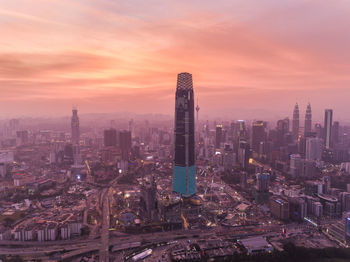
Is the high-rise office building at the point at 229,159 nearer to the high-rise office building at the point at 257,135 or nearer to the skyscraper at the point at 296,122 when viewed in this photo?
the high-rise office building at the point at 257,135

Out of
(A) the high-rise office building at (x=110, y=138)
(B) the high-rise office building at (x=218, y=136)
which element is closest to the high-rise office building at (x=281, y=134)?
(B) the high-rise office building at (x=218, y=136)

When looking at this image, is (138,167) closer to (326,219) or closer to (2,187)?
(2,187)

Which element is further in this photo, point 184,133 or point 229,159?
point 229,159

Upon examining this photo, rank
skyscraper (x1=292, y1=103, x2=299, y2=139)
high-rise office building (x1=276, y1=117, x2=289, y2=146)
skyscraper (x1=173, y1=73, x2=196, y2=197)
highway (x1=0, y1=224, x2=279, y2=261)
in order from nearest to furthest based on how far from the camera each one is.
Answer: highway (x1=0, y1=224, x2=279, y2=261) → skyscraper (x1=173, y1=73, x2=196, y2=197) → high-rise office building (x1=276, y1=117, x2=289, y2=146) → skyscraper (x1=292, y1=103, x2=299, y2=139)

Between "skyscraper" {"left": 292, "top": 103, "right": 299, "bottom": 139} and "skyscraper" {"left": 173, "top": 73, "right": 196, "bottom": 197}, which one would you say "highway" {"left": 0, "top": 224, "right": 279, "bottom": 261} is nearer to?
"skyscraper" {"left": 173, "top": 73, "right": 196, "bottom": 197}

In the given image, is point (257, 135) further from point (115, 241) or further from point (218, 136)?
point (115, 241)

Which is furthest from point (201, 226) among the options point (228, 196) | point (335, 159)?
point (335, 159)

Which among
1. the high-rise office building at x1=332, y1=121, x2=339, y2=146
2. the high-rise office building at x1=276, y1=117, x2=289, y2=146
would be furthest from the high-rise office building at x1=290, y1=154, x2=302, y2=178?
the high-rise office building at x1=332, y1=121, x2=339, y2=146

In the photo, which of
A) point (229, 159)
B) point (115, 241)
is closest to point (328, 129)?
point (229, 159)

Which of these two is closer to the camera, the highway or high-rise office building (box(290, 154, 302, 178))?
the highway
